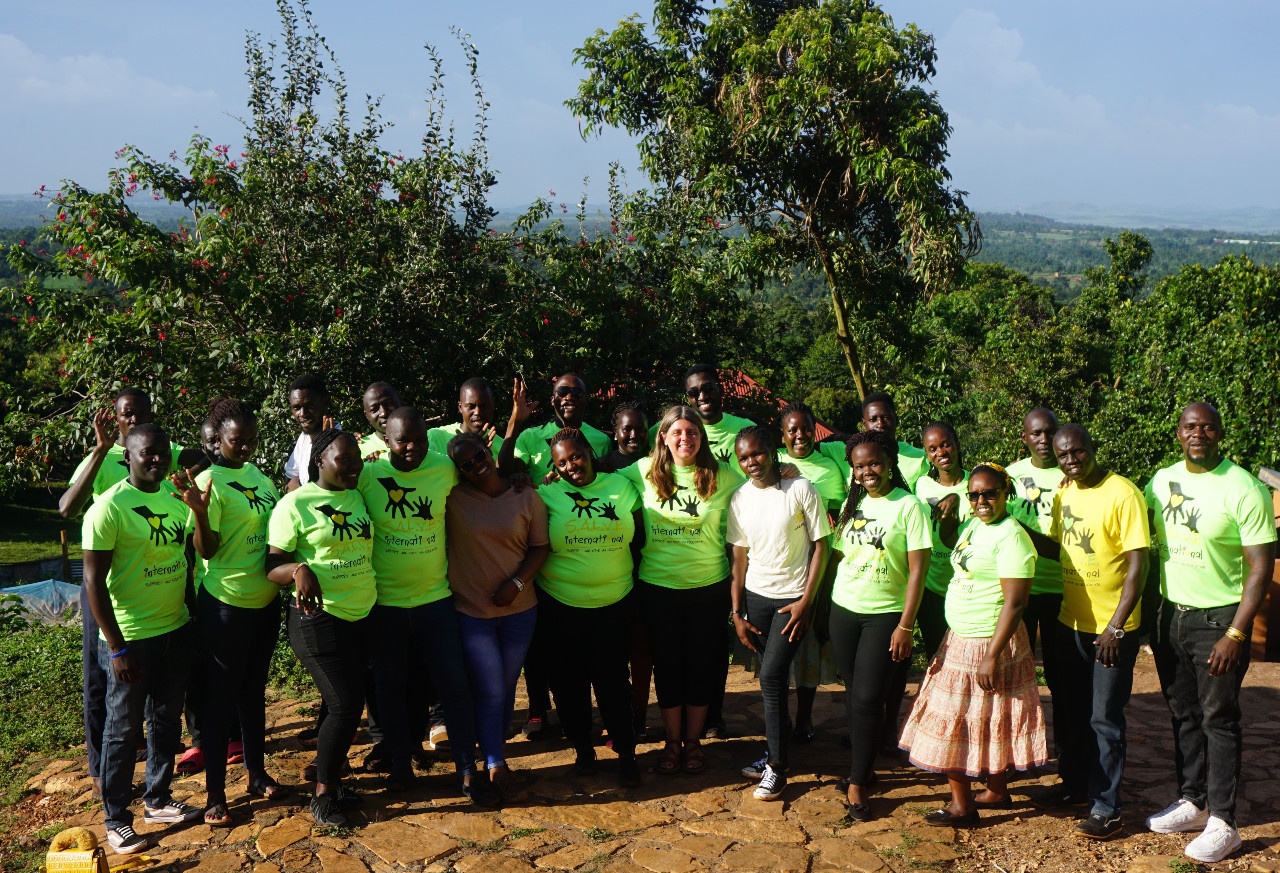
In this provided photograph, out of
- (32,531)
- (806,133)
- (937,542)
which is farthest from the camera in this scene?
(32,531)

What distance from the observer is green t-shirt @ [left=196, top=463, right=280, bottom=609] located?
459 centimetres

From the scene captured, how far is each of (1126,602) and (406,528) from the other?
10.1 ft

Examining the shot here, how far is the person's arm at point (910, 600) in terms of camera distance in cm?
457

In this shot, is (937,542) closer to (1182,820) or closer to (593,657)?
(1182,820)

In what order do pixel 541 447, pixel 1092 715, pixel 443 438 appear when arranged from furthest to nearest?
1. pixel 541 447
2. pixel 443 438
3. pixel 1092 715

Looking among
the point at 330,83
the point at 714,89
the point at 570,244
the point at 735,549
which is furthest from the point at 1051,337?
the point at 735,549

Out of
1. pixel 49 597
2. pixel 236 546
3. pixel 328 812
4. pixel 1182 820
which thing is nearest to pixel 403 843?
pixel 328 812

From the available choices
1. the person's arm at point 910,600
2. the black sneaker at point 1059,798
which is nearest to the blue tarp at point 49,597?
the person's arm at point 910,600

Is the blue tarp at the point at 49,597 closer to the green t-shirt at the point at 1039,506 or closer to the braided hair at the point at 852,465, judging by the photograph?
the braided hair at the point at 852,465

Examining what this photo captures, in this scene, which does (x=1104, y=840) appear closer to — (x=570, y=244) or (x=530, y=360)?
(x=530, y=360)

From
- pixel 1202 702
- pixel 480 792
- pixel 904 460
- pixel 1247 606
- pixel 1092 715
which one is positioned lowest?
pixel 480 792

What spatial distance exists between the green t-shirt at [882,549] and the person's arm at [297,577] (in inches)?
91.1

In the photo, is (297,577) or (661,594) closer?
(297,577)

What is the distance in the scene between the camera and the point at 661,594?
200 inches
